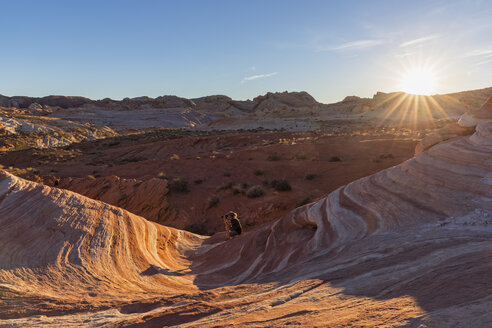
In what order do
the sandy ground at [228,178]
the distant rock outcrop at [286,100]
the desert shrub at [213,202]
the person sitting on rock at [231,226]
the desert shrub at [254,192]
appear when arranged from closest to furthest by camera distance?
1. the person sitting on rock at [231,226]
2. the sandy ground at [228,178]
3. the desert shrub at [213,202]
4. the desert shrub at [254,192]
5. the distant rock outcrop at [286,100]

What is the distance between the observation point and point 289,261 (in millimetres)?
5590

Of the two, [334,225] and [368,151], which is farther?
[368,151]

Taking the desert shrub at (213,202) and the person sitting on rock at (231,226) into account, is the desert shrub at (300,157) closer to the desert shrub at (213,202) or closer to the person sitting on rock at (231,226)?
the desert shrub at (213,202)

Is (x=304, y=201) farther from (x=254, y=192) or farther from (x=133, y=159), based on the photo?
(x=133, y=159)

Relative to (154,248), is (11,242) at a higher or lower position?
higher

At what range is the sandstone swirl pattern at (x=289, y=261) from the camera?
9.48 feet

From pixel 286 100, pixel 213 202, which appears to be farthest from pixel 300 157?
pixel 286 100

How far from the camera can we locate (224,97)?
123 metres

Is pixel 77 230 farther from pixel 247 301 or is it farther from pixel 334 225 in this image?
pixel 334 225

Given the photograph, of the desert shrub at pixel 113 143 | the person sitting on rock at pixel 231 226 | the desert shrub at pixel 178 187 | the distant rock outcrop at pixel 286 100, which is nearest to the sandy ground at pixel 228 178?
the desert shrub at pixel 178 187

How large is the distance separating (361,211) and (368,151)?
1600cm

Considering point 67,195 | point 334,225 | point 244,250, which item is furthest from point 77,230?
point 334,225

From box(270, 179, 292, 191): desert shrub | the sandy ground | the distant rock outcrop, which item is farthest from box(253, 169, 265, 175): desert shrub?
the distant rock outcrop

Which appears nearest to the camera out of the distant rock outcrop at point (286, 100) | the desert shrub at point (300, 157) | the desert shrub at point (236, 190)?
the desert shrub at point (236, 190)
